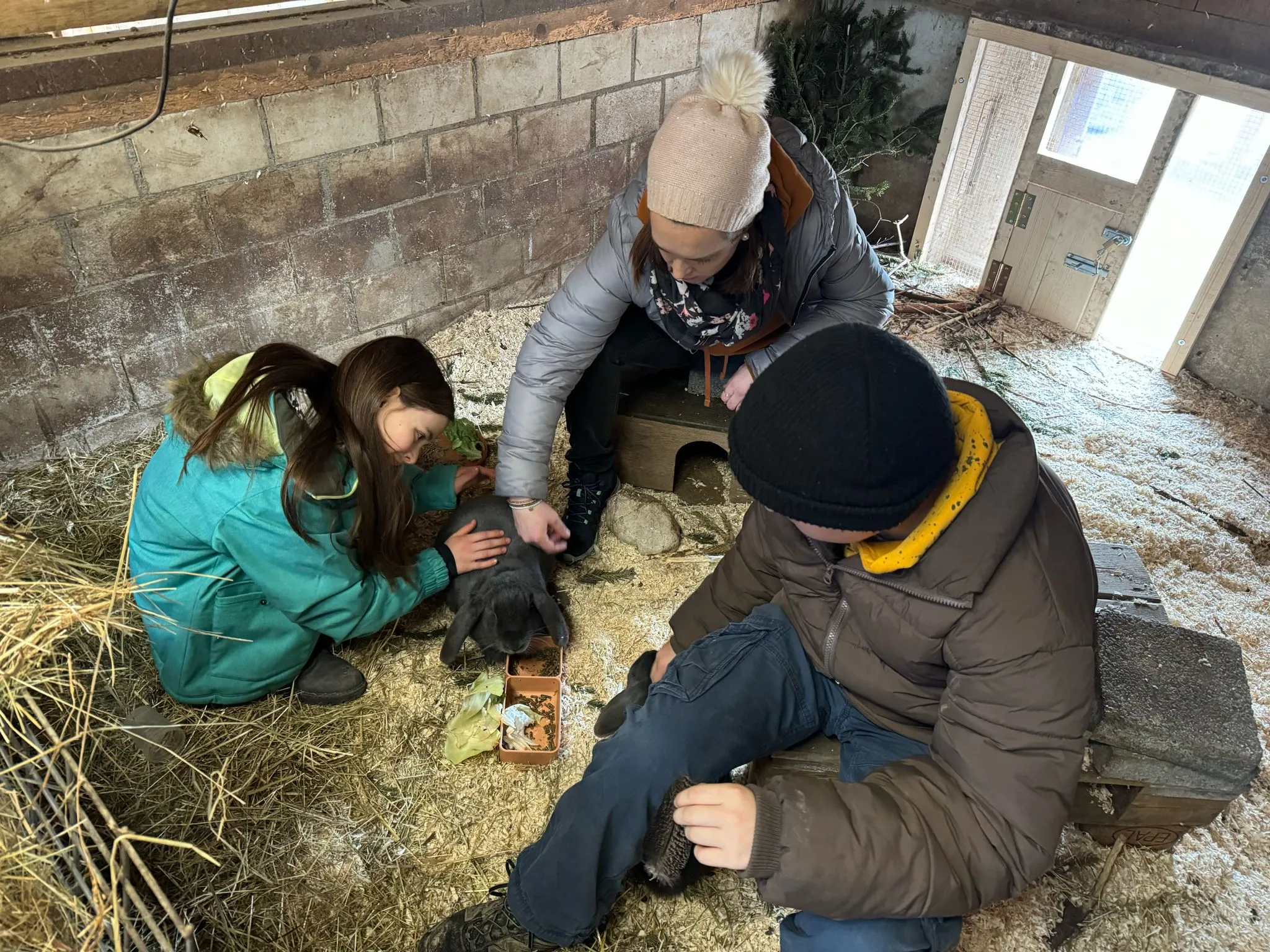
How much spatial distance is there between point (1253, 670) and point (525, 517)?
2299 millimetres

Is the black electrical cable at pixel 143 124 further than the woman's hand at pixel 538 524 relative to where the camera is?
No

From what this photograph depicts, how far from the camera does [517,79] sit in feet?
12.0

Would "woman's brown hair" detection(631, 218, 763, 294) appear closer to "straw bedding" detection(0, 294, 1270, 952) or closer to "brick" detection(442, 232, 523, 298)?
"straw bedding" detection(0, 294, 1270, 952)

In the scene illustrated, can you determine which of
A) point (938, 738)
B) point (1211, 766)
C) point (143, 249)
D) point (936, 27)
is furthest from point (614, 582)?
point (936, 27)

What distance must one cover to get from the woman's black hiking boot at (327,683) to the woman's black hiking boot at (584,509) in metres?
0.81

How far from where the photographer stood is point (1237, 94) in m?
3.51

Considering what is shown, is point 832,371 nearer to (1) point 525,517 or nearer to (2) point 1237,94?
(1) point 525,517

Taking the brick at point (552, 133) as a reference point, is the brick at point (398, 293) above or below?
below

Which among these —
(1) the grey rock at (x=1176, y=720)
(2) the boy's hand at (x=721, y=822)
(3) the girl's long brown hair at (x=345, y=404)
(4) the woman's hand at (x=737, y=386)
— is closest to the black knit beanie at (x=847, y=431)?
(2) the boy's hand at (x=721, y=822)

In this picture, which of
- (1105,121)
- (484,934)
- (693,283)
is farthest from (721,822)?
(1105,121)

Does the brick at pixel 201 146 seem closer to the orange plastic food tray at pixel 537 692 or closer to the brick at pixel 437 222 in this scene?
the brick at pixel 437 222

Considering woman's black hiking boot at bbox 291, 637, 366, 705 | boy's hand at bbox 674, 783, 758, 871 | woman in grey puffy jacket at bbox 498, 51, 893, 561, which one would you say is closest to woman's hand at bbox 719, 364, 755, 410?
woman in grey puffy jacket at bbox 498, 51, 893, 561

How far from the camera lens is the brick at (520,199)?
3.88 meters

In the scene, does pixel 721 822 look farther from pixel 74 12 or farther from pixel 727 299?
pixel 74 12
